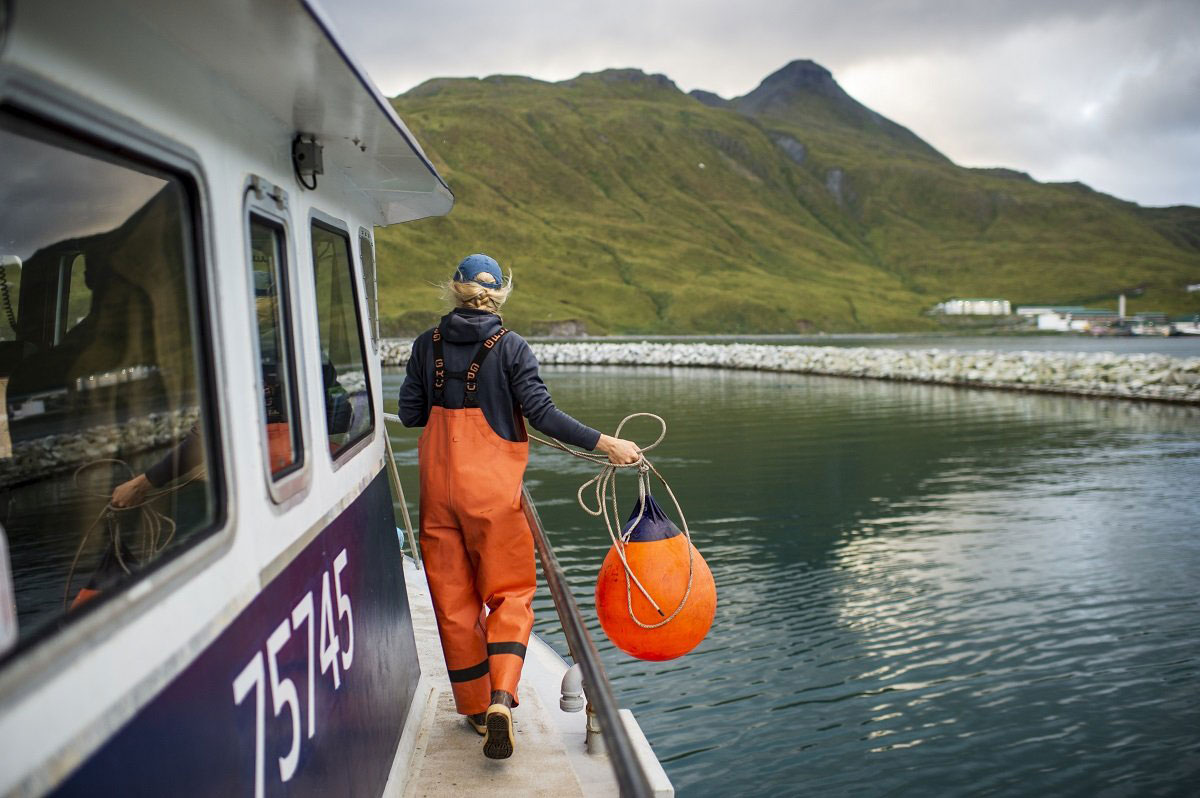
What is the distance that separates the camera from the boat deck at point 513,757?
14.5 feet

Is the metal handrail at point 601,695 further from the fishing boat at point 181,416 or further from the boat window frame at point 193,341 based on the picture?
the boat window frame at point 193,341

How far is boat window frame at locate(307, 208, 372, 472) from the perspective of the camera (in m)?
3.70

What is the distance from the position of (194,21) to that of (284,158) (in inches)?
43.1

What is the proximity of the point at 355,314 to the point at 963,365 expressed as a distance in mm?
46589

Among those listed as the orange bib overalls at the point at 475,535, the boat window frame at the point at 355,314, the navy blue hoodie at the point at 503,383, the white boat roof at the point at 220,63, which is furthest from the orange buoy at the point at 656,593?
the white boat roof at the point at 220,63

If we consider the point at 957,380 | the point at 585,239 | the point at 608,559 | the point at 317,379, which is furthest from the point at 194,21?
the point at 585,239

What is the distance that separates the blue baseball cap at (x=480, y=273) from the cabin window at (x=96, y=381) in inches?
67.9

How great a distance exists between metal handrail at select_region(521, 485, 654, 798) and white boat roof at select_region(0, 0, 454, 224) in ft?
5.60

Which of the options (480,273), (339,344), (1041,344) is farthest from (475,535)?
(1041,344)

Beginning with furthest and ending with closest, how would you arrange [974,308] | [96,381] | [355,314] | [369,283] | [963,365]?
[974,308] → [963,365] → [369,283] → [355,314] → [96,381]

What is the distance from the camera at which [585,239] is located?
628 feet

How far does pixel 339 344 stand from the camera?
431 centimetres

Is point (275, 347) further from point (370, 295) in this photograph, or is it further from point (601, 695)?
point (370, 295)

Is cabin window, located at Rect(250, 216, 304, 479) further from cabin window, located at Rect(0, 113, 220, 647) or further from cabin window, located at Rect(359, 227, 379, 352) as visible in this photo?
cabin window, located at Rect(359, 227, 379, 352)
